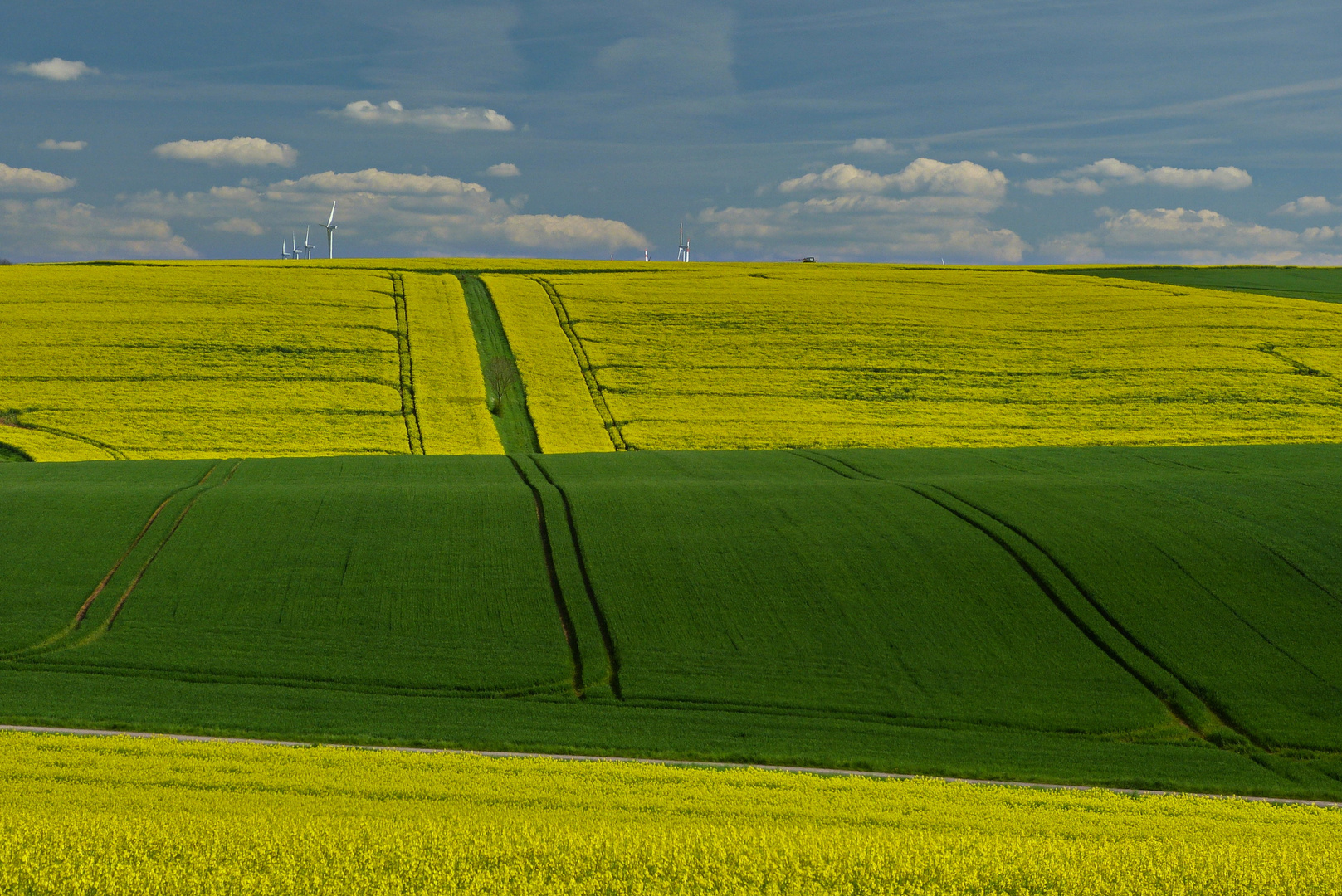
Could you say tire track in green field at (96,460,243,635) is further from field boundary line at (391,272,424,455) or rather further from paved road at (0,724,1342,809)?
field boundary line at (391,272,424,455)

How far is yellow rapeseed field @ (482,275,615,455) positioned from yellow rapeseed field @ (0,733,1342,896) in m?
32.0

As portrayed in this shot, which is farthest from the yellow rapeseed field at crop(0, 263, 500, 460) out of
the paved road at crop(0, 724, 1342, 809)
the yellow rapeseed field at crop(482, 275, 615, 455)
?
the paved road at crop(0, 724, 1342, 809)

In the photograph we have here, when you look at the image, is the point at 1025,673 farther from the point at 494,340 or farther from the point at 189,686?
the point at 494,340

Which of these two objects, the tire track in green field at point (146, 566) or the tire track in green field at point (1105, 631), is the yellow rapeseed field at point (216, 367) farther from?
the tire track in green field at point (1105, 631)

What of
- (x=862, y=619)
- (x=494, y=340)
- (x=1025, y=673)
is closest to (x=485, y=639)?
(x=862, y=619)

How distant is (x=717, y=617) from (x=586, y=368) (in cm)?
3632

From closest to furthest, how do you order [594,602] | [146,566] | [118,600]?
[118,600], [594,602], [146,566]

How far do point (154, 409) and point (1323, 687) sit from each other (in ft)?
167

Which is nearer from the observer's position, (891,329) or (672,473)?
(672,473)

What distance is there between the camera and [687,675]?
23.9 metres

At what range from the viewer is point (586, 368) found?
6109cm

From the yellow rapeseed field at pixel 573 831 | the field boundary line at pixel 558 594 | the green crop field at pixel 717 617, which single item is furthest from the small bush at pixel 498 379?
the yellow rapeseed field at pixel 573 831

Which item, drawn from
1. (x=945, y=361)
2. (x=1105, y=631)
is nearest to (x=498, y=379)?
(x=945, y=361)

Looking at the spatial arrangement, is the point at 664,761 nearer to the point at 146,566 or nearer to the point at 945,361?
the point at 146,566
